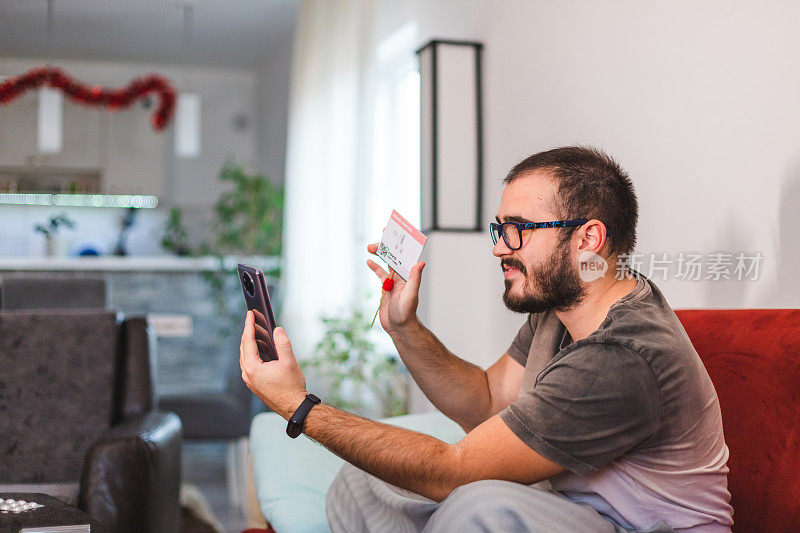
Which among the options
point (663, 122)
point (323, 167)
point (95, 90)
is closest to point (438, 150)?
point (663, 122)

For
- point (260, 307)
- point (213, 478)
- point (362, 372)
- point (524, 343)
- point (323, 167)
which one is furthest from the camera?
point (323, 167)

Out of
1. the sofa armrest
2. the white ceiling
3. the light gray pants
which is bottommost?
the sofa armrest

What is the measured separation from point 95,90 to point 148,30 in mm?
665

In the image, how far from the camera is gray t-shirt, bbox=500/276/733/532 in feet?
3.67

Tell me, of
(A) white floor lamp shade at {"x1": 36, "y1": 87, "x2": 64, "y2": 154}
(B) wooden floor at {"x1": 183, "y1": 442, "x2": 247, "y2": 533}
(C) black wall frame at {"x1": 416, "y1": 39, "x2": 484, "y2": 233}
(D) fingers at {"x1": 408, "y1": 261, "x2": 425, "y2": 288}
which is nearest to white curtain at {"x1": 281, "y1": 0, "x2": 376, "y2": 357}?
(B) wooden floor at {"x1": 183, "y1": 442, "x2": 247, "y2": 533}

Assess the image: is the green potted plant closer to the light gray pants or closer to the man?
the man

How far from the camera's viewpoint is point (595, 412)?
1.12 metres

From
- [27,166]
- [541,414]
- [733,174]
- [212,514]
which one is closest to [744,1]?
[733,174]

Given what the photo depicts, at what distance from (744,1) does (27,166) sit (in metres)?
6.65

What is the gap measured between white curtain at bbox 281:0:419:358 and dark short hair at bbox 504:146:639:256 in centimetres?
234

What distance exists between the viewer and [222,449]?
5004 mm

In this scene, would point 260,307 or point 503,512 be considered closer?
point 503,512

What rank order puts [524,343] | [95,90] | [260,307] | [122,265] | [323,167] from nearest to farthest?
[260,307] < [524,343] < [323,167] < [122,265] < [95,90]

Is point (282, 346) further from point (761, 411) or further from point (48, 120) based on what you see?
point (48, 120)
